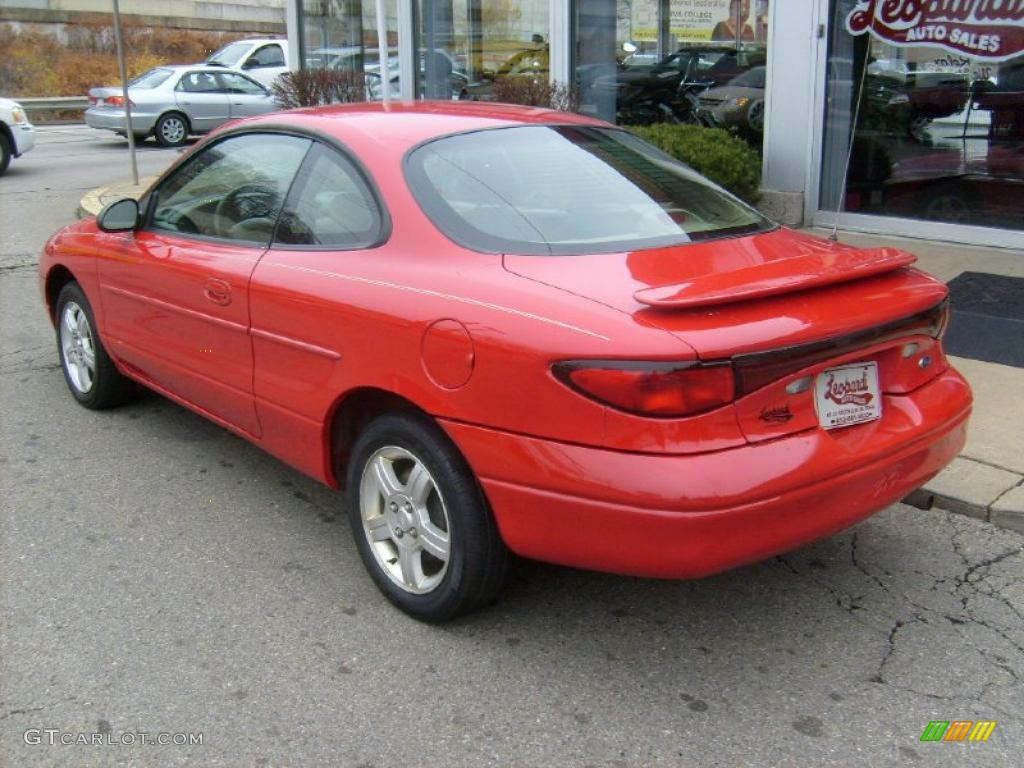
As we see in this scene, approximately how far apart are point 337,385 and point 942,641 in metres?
2.11

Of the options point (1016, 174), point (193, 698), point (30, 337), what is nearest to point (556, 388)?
point (193, 698)

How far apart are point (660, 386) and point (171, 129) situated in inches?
734

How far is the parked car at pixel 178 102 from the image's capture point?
1919 centimetres

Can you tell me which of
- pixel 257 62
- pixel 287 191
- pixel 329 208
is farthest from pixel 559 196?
pixel 257 62

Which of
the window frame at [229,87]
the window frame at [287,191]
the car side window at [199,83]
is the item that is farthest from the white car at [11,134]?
the window frame at [287,191]

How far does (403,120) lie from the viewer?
396 centimetres

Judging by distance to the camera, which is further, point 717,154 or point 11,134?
point 11,134

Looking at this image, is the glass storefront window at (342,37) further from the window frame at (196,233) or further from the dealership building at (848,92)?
the window frame at (196,233)

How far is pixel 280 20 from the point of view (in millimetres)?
39156

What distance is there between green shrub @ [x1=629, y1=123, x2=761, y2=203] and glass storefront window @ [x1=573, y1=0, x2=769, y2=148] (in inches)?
32.0

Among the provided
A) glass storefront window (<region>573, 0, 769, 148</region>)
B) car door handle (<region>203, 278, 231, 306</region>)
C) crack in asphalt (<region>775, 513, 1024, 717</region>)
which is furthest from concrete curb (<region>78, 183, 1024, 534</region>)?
glass storefront window (<region>573, 0, 769, 148</region>)

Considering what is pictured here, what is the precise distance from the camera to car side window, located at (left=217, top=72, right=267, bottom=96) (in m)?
20.0

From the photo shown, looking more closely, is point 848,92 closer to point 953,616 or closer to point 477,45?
point 477,45

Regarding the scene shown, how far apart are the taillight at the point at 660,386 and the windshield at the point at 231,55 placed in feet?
70.3
